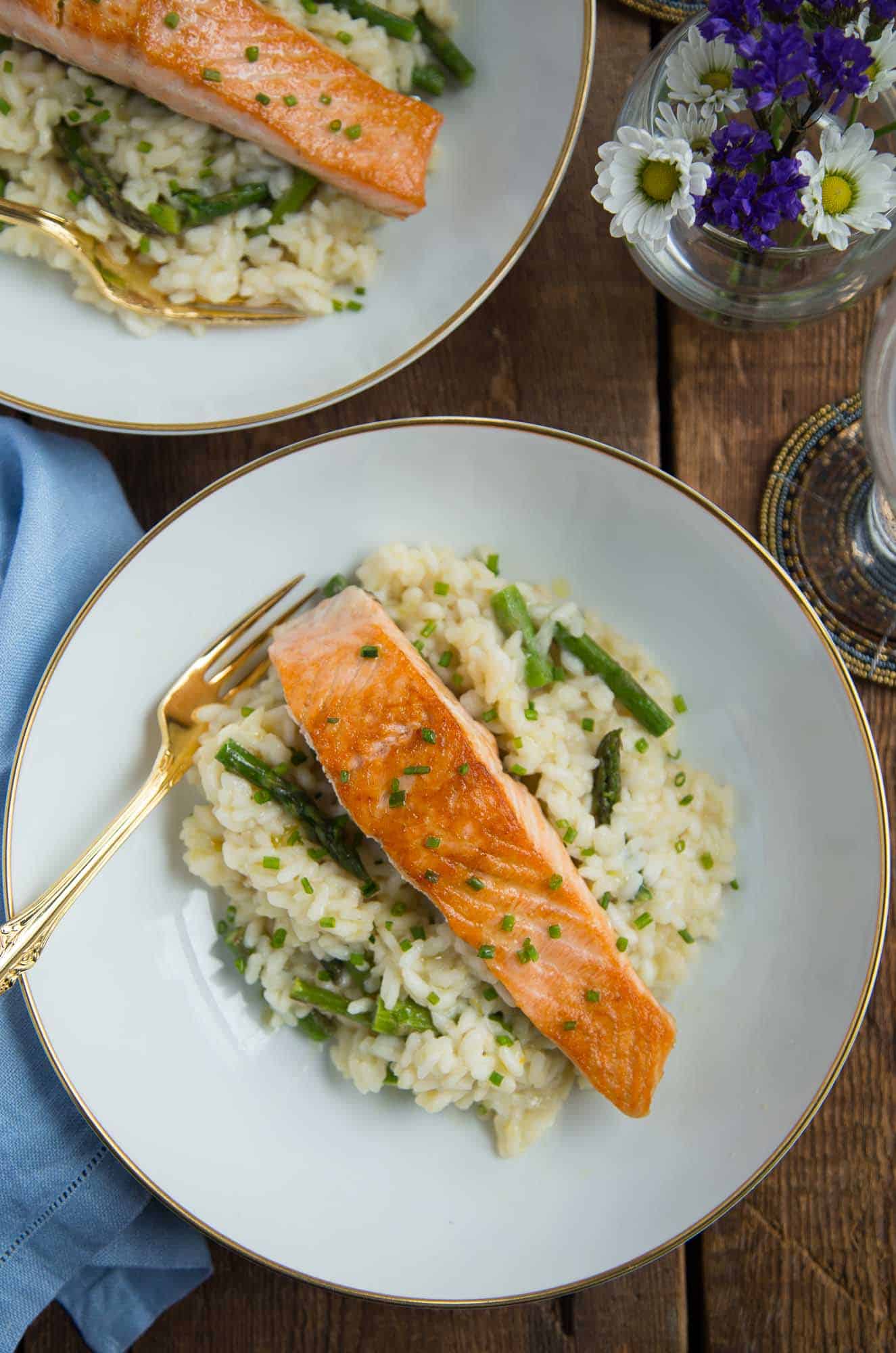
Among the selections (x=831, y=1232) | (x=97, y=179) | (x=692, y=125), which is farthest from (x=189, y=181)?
(x=831, y=1232)

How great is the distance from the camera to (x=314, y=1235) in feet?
8.62

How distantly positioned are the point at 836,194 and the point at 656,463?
2.82 ft

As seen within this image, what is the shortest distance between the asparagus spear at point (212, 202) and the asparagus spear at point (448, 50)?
0.55 m

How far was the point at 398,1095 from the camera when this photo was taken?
8.96 feet

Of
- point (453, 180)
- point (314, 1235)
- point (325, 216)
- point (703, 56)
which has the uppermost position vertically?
point (703, 56)

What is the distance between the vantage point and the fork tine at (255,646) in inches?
108

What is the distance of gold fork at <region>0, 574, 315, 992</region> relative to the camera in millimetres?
2445

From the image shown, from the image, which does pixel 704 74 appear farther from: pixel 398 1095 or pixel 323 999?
pixel 398 1095

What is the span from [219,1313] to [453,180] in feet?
9.68

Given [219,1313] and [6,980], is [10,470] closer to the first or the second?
[6,980]

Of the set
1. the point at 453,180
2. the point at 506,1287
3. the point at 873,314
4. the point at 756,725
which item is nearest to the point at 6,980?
the point at 506,1287

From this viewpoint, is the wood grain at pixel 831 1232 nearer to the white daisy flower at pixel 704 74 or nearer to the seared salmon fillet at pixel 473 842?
the seared salmon fillet at pixel 473 842

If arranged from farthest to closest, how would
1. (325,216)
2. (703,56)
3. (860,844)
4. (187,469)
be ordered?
(187,469) → (325,216) → (860,844) → (703,56)

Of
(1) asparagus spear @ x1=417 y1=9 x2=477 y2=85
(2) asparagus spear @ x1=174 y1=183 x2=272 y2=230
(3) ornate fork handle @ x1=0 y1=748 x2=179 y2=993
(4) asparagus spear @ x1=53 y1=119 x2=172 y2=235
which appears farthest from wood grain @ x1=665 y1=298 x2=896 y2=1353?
(3) ornate fork handle @ x1=0 y1=748 x2=179 y2=993
